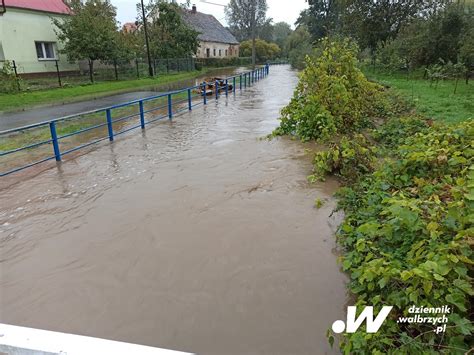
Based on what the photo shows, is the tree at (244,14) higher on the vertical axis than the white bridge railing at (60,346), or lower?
higher

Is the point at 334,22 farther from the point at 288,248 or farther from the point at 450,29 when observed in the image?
the point at 288,248

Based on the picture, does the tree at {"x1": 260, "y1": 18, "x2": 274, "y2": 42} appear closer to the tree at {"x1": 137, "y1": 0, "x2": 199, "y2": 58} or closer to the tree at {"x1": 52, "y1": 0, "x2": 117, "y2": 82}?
the tree at {"x1": 137, "y1": 0, "x2": 199, "y2": 58}

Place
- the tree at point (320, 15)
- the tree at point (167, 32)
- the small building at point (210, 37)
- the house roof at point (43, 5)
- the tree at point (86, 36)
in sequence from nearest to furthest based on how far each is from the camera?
the house roof at point (43, 5) → the tree at point (86, 36) → the tree at point (167, 32) → the tree at point (320, 15) → the small building at point (210, 37)

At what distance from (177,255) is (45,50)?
27392mm

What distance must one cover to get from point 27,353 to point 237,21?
105m

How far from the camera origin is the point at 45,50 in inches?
1028

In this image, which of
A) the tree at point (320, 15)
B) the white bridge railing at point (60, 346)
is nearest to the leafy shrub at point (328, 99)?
the white bridge railing at point (60, 346)

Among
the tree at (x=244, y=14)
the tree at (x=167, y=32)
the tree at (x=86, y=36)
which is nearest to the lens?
the tree at (x=86, y=36)

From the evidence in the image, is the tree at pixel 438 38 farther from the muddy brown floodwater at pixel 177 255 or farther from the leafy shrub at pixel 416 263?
the leafy shrub at pixel 416 263

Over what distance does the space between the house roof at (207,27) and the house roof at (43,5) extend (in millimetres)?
25590

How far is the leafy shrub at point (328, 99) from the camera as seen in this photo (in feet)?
30.4

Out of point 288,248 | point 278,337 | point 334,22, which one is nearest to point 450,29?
point 288,248

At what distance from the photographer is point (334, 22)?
52281 millimetres

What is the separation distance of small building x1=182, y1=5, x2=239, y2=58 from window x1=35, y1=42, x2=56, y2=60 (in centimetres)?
2767
